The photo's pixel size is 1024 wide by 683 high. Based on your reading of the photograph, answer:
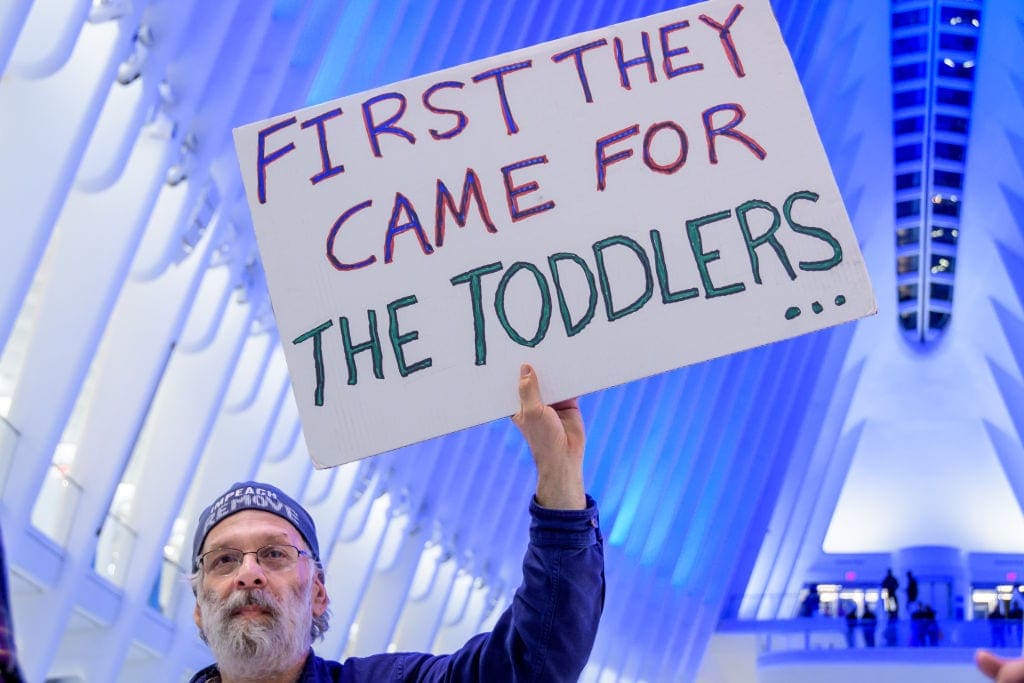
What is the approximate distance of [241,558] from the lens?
2.72 metres

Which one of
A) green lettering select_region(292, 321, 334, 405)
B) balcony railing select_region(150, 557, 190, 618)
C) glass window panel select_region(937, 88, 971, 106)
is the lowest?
green lettering select_region(292, 321, 334, 405)

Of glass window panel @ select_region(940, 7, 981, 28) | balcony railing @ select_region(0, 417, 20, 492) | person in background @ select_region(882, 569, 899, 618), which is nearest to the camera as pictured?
balcony railing @ select_region(0, 417, 20, 492)

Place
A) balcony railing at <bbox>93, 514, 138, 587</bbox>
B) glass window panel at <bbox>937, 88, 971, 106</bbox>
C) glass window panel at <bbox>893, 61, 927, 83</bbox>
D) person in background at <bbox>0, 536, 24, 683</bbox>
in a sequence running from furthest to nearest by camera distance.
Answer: glass window panel at <bbox>937, 88, 971, 106</bbox> < glass window panel at <bbox>893, 61, 927, 83</bbox> < balcony railing at <bbox>93, 514, 138, 587</bbox> < person in background at <bbox>0, 536, 24, 683</bbox>

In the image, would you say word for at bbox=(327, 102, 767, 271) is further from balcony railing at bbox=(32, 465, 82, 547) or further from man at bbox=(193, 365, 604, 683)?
balcony railing at bbox=(32, 465, 82, 547)

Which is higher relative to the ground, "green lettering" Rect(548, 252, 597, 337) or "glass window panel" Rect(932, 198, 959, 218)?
"glass window panel" Rect(932, 198, 959, 218)

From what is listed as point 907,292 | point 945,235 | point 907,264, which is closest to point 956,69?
point 945,235

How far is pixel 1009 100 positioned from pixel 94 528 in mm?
26807

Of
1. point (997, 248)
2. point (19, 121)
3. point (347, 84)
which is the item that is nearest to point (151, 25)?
point (19, 121)

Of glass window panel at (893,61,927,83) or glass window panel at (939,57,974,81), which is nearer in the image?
glass window panel at (939,57,974,81)

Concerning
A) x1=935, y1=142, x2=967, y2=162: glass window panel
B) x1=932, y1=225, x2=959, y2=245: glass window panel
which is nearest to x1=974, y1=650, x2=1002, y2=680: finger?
x1=935, y1=142, x2=967, y2=162: glass window panel

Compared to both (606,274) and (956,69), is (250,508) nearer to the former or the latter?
(606,274)

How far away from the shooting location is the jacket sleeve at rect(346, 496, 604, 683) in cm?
267

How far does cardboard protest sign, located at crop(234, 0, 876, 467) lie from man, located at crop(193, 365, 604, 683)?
16 cm

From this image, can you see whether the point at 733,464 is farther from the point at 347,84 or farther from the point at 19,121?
the point at 19,121
